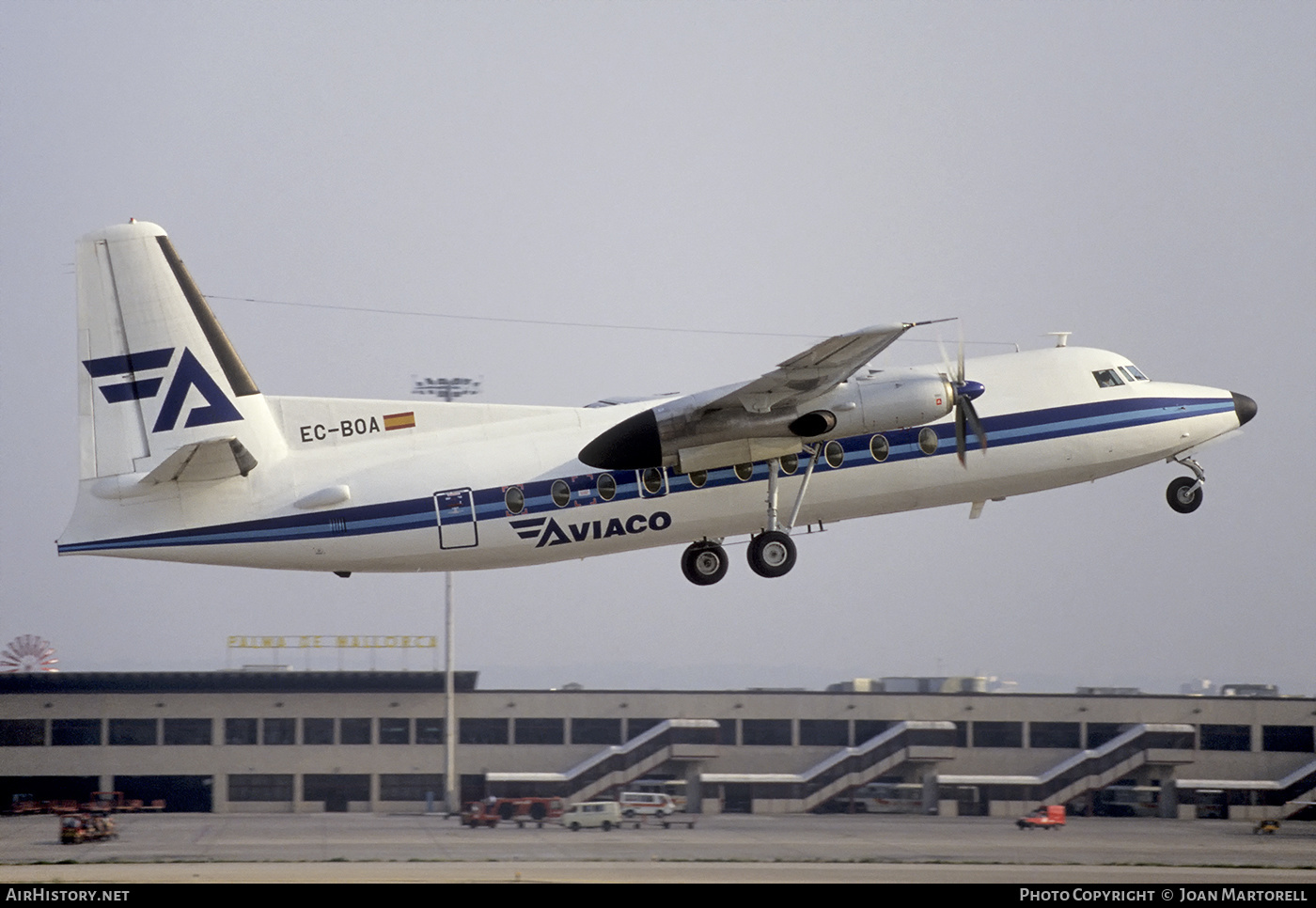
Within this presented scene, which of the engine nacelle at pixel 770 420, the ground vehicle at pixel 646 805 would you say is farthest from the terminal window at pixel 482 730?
the engine nacelle at pixel 770 420

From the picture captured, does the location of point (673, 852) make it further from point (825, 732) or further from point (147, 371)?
point (825, 732)

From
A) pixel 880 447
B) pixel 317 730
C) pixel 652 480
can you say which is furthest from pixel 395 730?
pixel 880 447

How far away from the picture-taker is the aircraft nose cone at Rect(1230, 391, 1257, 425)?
2492 centimetres

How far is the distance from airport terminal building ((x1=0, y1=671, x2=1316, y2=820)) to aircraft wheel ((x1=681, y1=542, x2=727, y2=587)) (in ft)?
64.7

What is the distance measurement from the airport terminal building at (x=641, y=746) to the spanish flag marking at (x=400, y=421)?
22.2 meters

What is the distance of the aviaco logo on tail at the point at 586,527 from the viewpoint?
2153 centimetres

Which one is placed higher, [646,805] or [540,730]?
[540,730]

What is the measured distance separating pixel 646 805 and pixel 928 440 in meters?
18.1

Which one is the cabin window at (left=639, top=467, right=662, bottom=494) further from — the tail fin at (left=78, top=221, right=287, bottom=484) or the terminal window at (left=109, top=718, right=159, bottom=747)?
the terminal window at (left=109, top=718, right=159, bottom=747)

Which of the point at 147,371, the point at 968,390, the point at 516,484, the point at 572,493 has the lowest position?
the point at 572,493

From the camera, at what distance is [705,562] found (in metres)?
23.2

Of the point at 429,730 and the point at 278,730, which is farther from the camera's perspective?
the point at 429,730

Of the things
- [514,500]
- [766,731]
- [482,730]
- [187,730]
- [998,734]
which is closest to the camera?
[514,500]

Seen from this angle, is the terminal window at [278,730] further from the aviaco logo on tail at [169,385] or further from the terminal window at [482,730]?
the aviaco logo on tail at [169,385]
